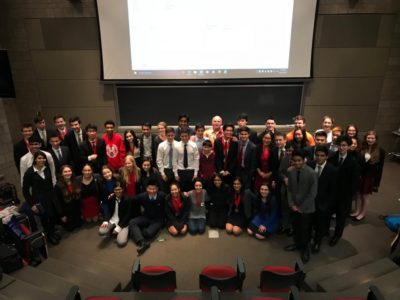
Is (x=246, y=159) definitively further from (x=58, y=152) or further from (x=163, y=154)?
(x=58, y=152)

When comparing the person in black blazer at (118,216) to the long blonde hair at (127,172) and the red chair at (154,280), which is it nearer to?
the long blonde hair at (127,172)

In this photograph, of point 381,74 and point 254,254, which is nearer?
point 254,254

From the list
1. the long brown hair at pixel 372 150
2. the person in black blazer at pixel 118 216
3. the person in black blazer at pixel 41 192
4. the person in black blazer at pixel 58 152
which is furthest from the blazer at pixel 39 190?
the long brown hair at pixel 372 150

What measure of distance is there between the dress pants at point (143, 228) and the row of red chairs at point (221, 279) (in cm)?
123

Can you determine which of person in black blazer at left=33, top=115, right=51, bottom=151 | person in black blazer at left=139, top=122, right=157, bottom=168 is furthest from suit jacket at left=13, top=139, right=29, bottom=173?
person in black blazer at left=139, top=122, right=157, bottom=168

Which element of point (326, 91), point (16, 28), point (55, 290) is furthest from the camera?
point (326, 91)

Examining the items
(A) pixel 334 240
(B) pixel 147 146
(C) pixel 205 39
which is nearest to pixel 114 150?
(B) pixel 147 146

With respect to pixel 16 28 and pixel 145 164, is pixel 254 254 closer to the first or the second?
pixel 145 164

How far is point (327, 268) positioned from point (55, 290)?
2879mm

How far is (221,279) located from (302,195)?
152cm

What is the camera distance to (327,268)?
10.7ft

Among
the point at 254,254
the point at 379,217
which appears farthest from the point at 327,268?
the point at 379,217

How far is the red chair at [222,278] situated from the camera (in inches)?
103

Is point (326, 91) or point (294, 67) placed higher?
point (294, 67)
